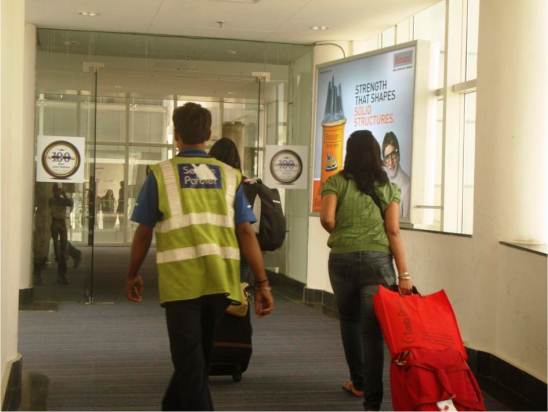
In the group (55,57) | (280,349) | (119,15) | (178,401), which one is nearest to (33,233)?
(55,57)

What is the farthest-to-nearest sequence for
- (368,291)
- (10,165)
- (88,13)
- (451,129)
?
1. (88,13)
2. (451,129)
3. (10,165)
4. (368,291)

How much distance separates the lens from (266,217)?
5.10 metres

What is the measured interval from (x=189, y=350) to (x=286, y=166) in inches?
266

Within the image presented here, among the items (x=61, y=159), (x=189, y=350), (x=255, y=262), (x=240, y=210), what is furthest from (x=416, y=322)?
(x=61, y=159)

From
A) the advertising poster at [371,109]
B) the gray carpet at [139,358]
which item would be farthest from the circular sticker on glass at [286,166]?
the gray carpet at [139,358]

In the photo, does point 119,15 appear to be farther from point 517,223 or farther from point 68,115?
point 517,223

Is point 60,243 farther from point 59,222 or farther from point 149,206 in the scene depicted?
point 149,206

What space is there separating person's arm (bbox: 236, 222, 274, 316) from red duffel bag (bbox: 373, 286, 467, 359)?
0.79 metres

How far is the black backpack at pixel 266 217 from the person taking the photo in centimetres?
506

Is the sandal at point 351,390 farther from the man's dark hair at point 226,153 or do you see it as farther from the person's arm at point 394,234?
the man's dark hair at point 226,153

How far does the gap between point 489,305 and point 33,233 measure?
5.89 m

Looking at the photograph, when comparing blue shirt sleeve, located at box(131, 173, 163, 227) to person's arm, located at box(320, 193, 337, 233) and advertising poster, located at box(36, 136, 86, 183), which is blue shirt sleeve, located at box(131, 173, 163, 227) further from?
advertising poster, located at box(36, 136, 86, 183)

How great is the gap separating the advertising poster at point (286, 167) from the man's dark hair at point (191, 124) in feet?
20.9

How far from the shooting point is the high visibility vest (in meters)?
3.44
